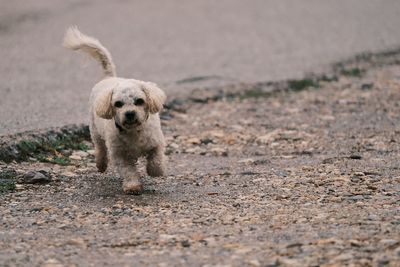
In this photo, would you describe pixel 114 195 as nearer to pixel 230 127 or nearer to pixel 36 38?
pixel 230 127

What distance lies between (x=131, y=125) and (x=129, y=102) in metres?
0.18

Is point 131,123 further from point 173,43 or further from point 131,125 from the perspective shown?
point 173,43

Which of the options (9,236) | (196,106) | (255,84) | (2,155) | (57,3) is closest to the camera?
(9,236)

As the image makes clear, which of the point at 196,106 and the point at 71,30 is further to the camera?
the point at 196,106

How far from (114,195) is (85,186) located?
40 cm

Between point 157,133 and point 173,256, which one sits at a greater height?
point 157,133

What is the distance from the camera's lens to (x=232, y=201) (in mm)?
6137

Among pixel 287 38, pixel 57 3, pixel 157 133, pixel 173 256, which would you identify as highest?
pixel 57 3

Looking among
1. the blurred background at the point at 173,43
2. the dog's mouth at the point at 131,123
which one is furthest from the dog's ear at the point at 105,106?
the blurred background at the point at 173,43

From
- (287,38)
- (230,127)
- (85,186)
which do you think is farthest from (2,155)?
(287,38)

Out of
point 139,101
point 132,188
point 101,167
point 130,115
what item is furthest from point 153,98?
point 101,167

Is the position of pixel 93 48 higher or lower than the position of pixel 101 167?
higher

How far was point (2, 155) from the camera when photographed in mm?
7277

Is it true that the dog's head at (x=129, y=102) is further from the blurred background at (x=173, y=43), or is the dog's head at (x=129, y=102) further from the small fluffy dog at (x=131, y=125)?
the blurred background at (x=173, y=43)
